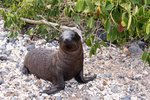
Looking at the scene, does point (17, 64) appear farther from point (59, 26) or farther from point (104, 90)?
point (104, 90)

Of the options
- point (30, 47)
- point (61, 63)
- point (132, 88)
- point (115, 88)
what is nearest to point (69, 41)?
point (61, 63)

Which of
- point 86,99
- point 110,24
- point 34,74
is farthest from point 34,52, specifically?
point 110,24

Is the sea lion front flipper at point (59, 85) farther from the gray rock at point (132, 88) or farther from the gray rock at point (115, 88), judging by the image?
the gray rock at point (132, 88)

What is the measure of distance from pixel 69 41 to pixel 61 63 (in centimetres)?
31

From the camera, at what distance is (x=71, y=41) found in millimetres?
3904

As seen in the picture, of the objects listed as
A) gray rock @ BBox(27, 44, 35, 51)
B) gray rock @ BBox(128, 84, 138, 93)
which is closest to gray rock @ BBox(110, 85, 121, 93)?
gray rock @ BBox(128, 84, 138, 93)

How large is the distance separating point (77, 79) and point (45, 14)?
53.8 inches

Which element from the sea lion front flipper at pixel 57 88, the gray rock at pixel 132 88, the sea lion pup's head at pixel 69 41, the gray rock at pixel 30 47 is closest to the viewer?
the sea lion pup's head at pixel 69 41

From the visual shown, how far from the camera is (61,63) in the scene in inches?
162

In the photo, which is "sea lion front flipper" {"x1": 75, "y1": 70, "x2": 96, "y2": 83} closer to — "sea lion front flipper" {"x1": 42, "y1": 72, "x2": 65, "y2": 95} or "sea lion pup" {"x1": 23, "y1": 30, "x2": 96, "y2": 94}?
"sea lion pup" {"x1": 23, "y1": 30, "x2": 96, "y2": 94}

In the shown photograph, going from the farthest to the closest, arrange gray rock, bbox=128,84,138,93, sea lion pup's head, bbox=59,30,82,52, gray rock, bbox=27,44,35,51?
gray rock, bbox=27,44,35,51, gray rock, bbox=128,84,138,93, sea lion pup's head, bbox=59,30,82,52

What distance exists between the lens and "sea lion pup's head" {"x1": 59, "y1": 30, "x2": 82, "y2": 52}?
153 inches

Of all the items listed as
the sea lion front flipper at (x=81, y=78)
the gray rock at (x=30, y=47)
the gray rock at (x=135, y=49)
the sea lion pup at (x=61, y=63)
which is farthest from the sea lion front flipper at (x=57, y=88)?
the gray rock at (x=135, y=49)

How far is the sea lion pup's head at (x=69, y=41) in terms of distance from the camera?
390 cm
